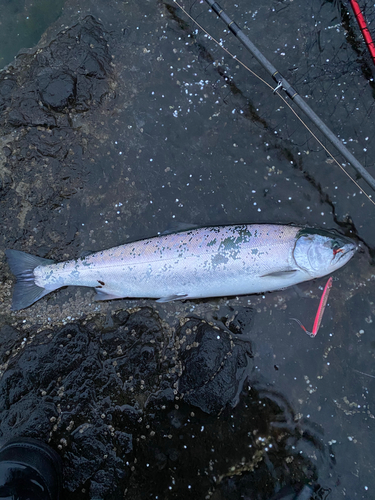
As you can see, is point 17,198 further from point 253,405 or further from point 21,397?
point 253,405

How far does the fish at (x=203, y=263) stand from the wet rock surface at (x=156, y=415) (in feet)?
1.78

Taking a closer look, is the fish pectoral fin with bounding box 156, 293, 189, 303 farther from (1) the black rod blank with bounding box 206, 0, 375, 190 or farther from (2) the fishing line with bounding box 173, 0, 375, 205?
(2) the fishing line with bounding box 173, 0, 375, 205

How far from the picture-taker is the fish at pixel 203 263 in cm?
363

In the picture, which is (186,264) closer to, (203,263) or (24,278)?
(203,263)

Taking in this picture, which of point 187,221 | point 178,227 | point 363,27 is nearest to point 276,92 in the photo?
point 363,27

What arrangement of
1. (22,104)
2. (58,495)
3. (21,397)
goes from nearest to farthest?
(58,495), (21,397), (22,104)

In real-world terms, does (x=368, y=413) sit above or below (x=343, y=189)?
below

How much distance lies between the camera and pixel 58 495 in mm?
3500

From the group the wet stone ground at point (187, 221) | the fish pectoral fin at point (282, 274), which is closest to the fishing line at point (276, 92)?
the wet stone ground at point (187, 221)

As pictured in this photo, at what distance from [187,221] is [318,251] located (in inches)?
68.1

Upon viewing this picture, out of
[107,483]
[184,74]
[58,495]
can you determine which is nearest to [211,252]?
[184,74]

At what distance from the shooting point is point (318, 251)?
3.62m

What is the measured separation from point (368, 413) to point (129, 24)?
20.3 ft

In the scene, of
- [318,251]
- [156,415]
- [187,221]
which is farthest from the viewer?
[187,221]
